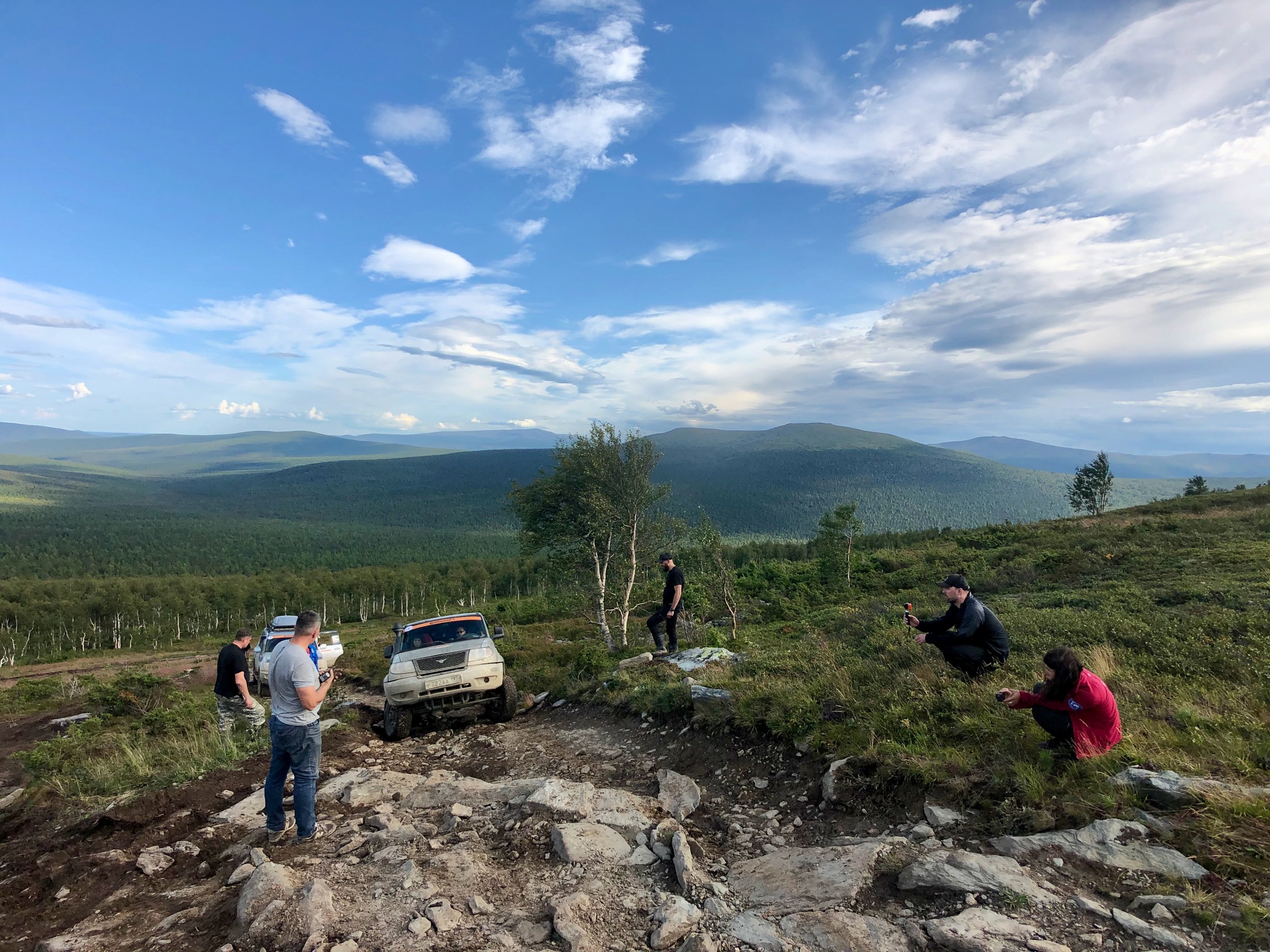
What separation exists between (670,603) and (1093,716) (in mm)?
7493

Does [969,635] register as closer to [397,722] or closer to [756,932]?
[756,932]

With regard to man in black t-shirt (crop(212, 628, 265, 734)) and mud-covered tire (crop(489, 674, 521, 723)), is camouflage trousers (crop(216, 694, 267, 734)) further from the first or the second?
mud-covered tire (crop(489, 674, 521, 723))

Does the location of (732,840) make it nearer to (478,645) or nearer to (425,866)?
(425,866)

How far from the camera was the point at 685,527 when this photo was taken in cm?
2077

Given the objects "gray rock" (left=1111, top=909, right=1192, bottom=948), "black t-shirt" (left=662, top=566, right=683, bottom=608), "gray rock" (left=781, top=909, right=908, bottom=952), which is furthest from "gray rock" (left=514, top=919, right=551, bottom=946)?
"black t-shirt" (left=662, top=566, right=683, bottom=608)

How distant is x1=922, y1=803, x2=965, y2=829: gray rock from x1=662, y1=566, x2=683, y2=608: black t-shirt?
685 cm

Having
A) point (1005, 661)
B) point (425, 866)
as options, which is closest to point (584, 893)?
point (425, 866)

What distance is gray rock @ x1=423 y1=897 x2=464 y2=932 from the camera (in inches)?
150

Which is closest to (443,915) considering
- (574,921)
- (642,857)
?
(574,921)

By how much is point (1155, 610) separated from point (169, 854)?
14.7 metres

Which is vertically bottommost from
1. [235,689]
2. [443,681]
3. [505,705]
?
[505,705]

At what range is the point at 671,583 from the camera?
446 inches

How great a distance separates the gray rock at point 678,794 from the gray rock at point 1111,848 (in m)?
2.78

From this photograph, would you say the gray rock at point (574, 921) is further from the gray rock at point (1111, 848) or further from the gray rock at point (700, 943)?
the gray rock at point (1111, 848)
